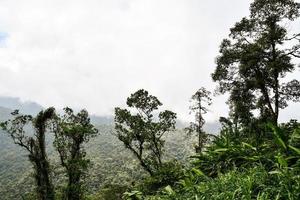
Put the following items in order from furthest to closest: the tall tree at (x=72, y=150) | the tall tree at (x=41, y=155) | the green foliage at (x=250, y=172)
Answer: the tall tree at (x=72, y=150) < the tall tree at (x=41, y=155) < the green foliage at (x=250, y=172)

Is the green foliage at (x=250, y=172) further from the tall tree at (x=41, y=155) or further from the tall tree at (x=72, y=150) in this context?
the tall tree at (x=72, y=150)

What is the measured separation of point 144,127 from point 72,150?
682 cm

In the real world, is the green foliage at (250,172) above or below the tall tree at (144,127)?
below

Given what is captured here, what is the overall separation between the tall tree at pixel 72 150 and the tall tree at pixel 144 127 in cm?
321

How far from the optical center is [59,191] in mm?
36406

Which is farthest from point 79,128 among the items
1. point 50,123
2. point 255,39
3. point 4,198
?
point 4,198

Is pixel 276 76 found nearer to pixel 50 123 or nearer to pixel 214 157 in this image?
pixel 214 157

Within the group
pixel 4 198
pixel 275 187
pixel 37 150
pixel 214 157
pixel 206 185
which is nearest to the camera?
pixel 275 187

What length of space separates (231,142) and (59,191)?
2711 cm

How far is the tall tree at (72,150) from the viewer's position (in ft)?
117

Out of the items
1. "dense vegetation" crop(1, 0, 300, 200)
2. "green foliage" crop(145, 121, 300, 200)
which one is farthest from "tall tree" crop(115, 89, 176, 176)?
"green foliage" crop(145, 121, 300, 200)

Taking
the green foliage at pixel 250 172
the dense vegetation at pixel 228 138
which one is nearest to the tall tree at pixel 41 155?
the dense vegetation at pixel 228 138

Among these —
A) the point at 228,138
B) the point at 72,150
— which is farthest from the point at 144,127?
the point at 228,138

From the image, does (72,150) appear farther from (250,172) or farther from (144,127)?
(250,172)
